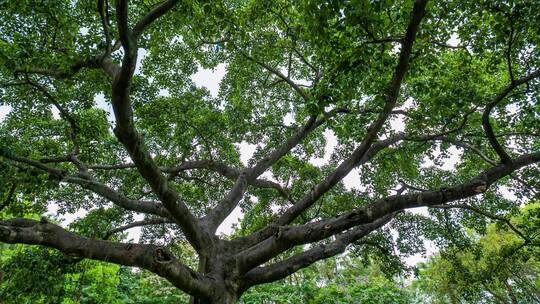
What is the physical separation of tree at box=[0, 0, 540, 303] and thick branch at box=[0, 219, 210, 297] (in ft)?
0.06

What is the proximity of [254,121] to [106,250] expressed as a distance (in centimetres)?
512

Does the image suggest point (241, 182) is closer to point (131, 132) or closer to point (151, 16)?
point (131, 132)

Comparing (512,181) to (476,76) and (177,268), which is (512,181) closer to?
(476,76)

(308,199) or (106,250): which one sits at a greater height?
(308,199)

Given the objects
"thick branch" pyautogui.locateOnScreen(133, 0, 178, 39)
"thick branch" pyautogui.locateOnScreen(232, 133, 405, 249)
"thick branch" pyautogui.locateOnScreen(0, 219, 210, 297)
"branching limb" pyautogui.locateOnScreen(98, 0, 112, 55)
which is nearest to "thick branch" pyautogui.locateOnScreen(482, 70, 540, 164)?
"thick branch" pyautogui.locateOnScreen(232, 133, 405, 249)

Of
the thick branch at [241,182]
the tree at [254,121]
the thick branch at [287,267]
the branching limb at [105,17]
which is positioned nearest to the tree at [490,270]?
the tree at [254,121]

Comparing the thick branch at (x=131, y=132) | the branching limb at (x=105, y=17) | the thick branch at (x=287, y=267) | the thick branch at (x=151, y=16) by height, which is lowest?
the thick branch at (x=287, y=267)

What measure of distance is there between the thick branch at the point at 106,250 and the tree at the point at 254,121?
18mm

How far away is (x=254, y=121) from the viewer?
8.55m

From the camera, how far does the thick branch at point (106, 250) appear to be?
13.0 feet

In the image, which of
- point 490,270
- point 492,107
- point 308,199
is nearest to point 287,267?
point 308,199

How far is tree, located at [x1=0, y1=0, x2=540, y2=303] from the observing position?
410cm

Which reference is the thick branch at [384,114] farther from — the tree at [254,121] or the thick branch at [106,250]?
the thick branch at [106,250]

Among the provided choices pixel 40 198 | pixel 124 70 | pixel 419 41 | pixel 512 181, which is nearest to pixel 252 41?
pixel 419 41
